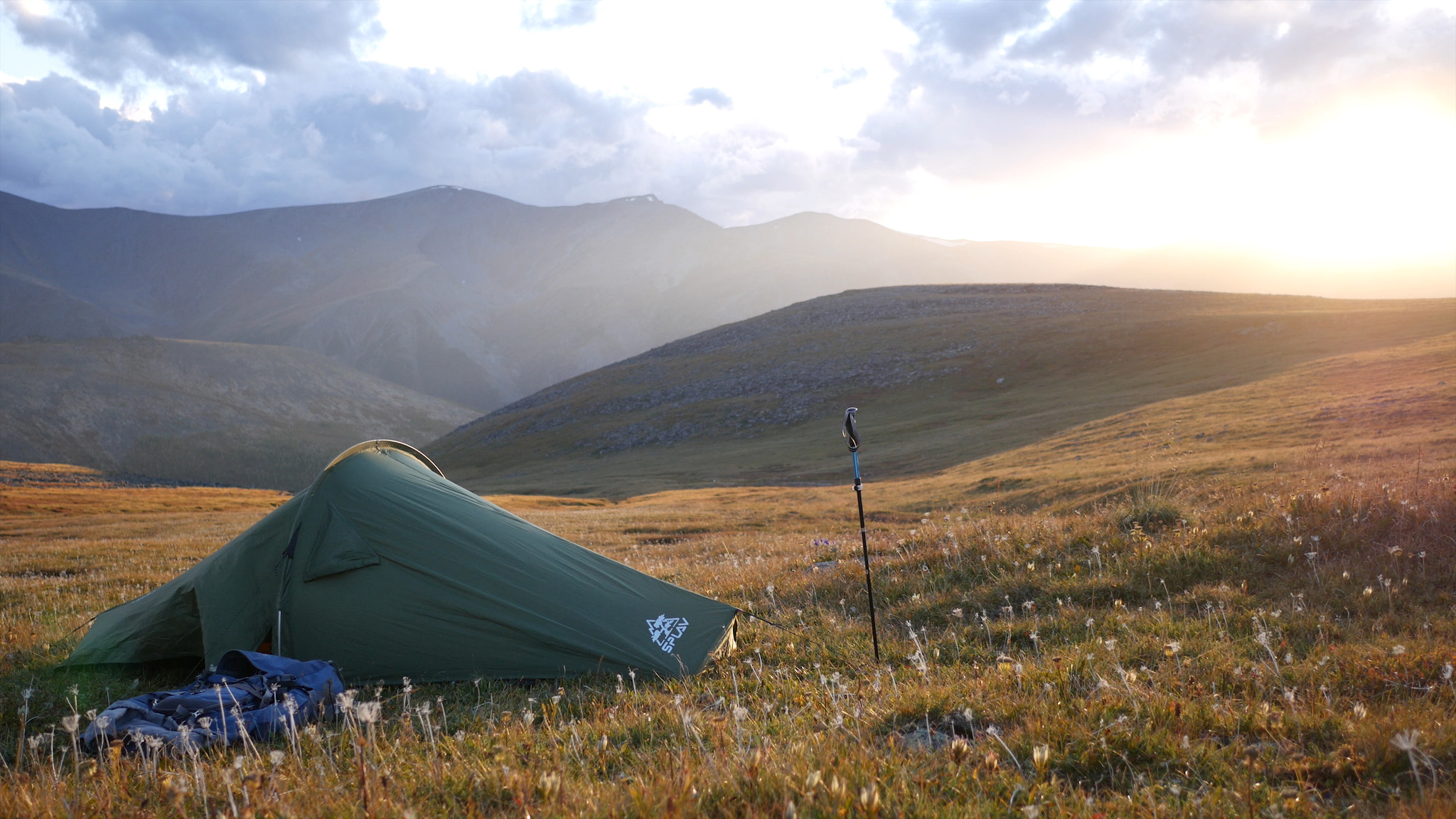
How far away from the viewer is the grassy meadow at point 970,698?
3.21 metres

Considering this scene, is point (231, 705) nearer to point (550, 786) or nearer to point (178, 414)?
point (550, 786)

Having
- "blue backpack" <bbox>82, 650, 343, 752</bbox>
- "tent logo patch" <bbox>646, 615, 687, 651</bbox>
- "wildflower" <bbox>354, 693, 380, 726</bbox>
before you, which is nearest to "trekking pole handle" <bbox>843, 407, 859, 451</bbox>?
"tent logo patch" <bbox>646, 615, 687, 651</bbox>

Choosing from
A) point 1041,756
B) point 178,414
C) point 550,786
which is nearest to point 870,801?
point 1041,756

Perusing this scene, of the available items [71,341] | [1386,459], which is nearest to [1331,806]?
[1386,459]

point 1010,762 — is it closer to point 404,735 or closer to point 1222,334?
point 404,735

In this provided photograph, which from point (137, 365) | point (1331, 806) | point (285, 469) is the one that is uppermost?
point (137, 365)

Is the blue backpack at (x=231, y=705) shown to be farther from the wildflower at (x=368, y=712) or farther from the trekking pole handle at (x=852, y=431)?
the trekking pole handle at (x=852, y=431)

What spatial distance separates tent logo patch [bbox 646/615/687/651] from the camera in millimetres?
6621

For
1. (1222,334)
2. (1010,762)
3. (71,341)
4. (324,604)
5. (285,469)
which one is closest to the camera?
(1010,762)

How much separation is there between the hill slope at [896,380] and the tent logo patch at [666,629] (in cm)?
3895

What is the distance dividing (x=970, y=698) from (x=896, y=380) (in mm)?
82754

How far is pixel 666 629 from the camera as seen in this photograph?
6785mm

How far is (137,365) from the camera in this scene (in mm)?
169750

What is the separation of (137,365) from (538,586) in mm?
212972
